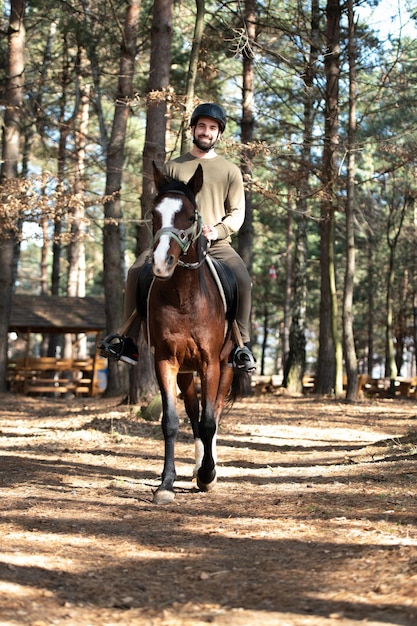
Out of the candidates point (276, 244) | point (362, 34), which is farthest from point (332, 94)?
point (276, 244)

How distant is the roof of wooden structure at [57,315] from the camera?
1308 inches

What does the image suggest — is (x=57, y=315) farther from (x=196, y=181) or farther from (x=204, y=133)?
(x=196, y=181)

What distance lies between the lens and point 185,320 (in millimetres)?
8000

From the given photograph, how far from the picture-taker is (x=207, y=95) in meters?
25.7

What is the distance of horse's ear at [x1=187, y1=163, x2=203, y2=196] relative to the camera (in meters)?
7.93

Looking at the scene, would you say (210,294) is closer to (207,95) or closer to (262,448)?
(262,448)

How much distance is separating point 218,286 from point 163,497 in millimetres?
2064

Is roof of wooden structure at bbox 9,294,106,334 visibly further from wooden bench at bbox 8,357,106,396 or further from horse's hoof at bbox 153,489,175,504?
horse's hoof at bbox 153,489,175,504

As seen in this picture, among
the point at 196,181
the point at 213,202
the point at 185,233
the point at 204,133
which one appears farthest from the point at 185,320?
the point at 204,133

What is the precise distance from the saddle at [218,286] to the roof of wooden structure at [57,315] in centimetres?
2439

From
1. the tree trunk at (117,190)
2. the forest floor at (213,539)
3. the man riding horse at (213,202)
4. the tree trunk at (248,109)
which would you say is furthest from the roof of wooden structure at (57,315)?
the man riding horse at (213,202)

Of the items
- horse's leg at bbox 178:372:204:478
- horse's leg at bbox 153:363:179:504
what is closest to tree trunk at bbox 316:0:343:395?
horse's leg at bbox 178:372:204:478

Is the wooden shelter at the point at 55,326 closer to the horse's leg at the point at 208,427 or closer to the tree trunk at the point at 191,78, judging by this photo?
the tree trunk at the point at 191,78

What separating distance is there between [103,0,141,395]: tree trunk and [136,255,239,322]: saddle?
37.1 ft
